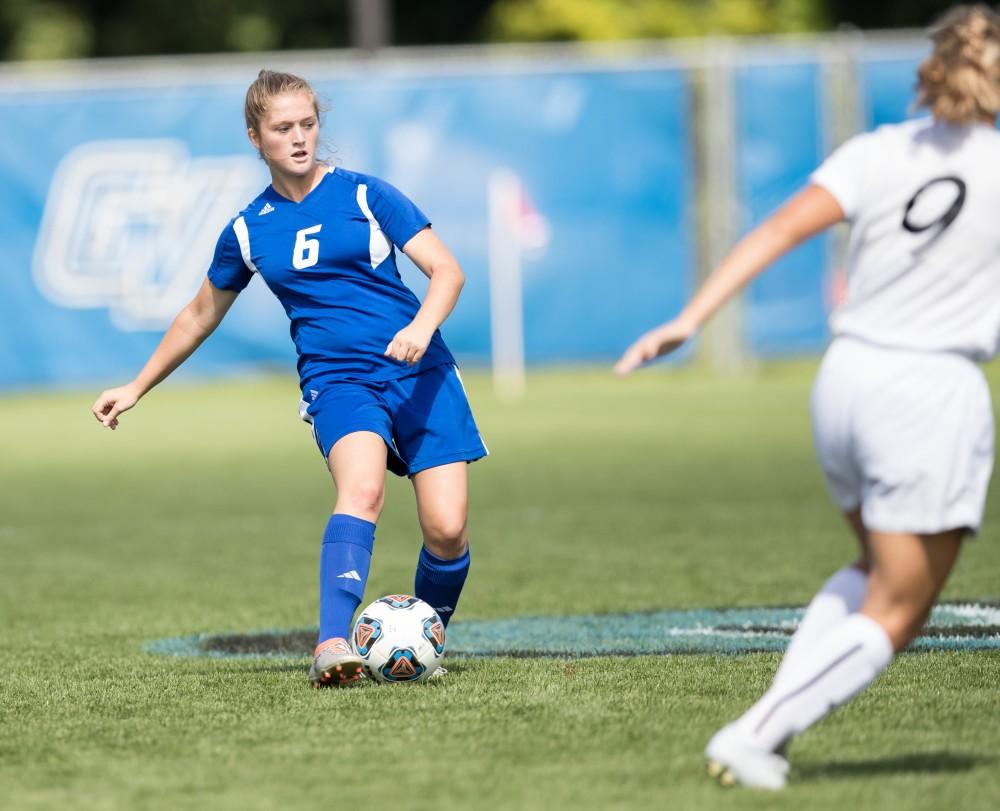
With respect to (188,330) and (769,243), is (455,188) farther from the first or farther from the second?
(769,243)

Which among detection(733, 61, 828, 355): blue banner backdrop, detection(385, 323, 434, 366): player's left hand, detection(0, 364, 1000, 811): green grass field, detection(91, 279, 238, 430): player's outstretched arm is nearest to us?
detection(0, 364, 1000, 811): green grass field

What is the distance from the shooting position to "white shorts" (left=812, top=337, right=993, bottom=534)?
146 inches

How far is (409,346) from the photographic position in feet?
16.4

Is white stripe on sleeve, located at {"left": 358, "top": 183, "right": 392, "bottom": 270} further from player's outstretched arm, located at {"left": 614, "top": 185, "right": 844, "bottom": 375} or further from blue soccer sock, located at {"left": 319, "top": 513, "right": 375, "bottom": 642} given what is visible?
player's outstretched arm, located at {"left": 614, "top": 185, "right": 844, "bottom": 375}

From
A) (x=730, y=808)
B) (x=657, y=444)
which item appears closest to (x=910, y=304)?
(x=730, y=808)

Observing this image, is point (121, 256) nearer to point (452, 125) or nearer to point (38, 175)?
point (38, 175)

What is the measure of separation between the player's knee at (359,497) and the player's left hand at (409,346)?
462 mm

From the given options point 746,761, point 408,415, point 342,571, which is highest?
point 408,415

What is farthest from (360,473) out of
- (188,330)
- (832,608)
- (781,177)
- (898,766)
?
(781,177)

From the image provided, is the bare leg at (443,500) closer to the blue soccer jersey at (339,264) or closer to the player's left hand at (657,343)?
the blue soccer jersey at (339,264)

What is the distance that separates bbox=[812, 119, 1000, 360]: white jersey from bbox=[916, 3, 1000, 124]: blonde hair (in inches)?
2.4

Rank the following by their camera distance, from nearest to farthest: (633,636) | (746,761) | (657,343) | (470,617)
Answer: (657,343)
(746,761)
(633,636)
(470,617)

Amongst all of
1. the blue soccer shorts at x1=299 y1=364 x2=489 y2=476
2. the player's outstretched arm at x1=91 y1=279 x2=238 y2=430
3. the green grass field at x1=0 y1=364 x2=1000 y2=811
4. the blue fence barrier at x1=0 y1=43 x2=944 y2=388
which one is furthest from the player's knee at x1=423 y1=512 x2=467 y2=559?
the blue fence barrier at x1=0 y1=43 x2=944 y2=388

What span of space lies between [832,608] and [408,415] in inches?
75.2
